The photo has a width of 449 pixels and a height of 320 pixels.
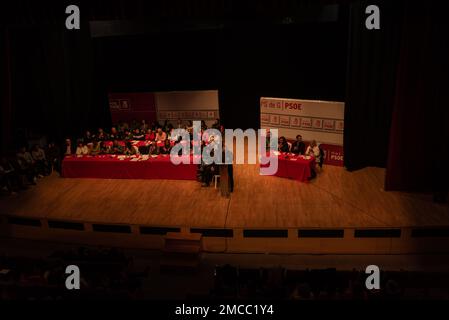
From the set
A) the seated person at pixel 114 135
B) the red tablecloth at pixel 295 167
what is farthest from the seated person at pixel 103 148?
the red tablecloth at pixel 295 167

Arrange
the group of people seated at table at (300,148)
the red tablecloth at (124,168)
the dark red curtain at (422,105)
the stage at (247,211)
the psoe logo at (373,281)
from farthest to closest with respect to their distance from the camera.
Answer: the group of people seated at table at (300,148)
the red tablecloth at (124,168)
the dark red curtain at (422,105)
the stage at (247,211)
the psoe logo at (373,281)

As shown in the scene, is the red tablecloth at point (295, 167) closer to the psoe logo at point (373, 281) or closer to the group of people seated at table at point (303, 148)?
the group of people seated at table at point (303, 148)

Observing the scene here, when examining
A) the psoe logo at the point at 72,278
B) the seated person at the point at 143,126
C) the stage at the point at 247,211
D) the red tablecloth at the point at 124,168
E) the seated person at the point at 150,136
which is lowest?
the psoe logo at the point at 72,278

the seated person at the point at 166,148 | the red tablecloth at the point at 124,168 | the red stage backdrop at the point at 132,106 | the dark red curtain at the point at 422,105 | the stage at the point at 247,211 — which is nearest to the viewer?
the stage at the point at 247,211

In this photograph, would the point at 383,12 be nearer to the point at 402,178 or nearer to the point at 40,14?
the point at 402,178

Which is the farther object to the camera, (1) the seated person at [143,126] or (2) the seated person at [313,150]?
(1) the seated person at [143,126]

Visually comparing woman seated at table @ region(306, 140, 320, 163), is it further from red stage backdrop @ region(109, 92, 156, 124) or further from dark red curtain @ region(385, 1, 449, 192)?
red stage backdrop @ region(109, 92, 156, 124)

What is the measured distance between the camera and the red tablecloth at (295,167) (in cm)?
1016

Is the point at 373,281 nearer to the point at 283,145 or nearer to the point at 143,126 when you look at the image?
the point at 283,145

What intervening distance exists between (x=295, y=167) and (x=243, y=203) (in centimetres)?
180

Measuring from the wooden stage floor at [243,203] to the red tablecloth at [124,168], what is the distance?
0.17 m

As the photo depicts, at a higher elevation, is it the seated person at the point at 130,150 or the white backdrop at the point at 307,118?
the white backdrop at the point at 307,118

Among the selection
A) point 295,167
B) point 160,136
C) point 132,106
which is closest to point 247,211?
point 295,167
